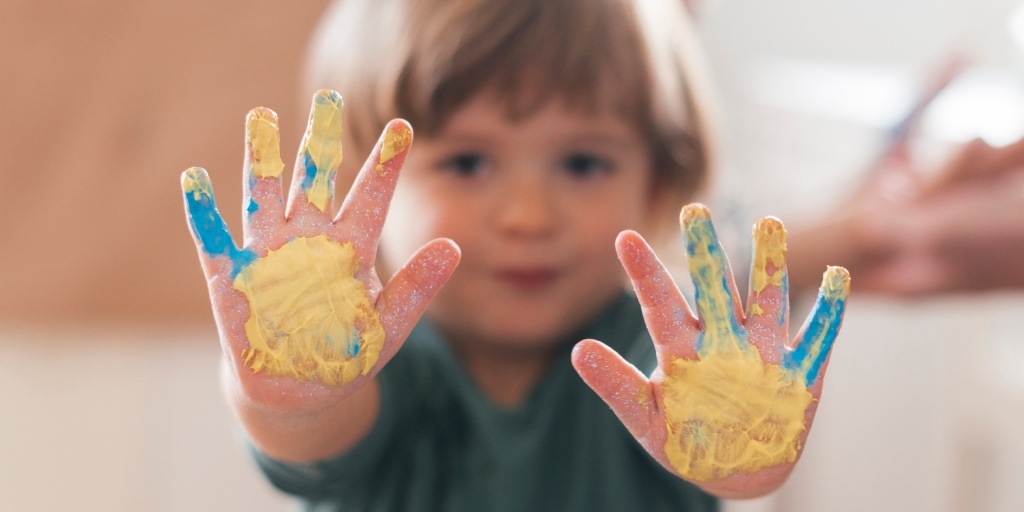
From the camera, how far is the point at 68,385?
1214 millimetres

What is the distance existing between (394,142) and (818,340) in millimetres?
243

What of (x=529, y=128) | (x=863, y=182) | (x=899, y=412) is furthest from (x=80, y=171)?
(x=899, y=412)

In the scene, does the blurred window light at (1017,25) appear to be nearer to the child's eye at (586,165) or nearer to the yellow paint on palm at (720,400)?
the child's eye at (586,165)

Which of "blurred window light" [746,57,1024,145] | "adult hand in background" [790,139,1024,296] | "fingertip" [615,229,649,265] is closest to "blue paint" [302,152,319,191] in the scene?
"fingertip" [615,229,649,265]

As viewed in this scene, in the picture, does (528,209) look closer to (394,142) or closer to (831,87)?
(394,142)

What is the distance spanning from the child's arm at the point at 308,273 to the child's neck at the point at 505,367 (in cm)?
34

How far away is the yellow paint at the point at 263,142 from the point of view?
416mm

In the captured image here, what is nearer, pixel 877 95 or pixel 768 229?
pixel 768 229

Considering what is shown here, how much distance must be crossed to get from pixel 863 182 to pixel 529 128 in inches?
25.5

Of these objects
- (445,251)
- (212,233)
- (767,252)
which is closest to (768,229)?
(767,252)

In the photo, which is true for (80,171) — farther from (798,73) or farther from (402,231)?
(798,73)

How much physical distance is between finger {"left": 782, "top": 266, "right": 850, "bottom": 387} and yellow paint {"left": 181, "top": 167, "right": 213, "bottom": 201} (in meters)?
0.30

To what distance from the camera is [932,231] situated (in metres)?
0.98

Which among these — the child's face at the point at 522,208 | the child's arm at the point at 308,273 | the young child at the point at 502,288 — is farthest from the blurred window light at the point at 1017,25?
the child's arm at the point at 308,273
